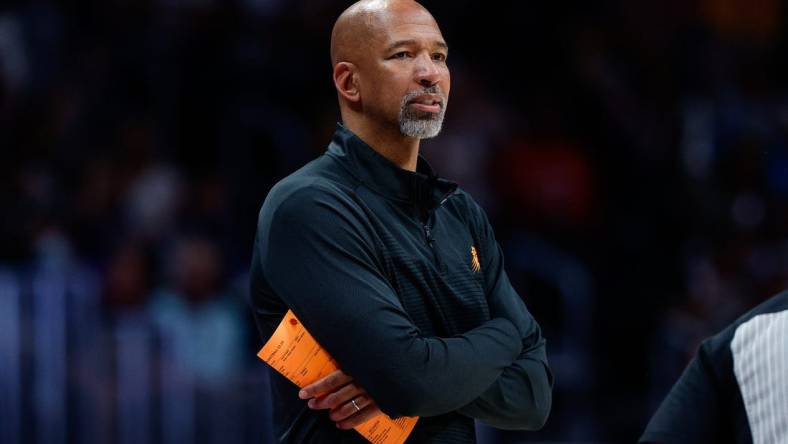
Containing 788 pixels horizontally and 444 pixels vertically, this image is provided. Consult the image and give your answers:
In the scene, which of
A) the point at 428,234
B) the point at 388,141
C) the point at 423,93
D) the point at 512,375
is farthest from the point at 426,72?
the point at 512,375

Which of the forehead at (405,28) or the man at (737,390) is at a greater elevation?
the forehead at (405,28)

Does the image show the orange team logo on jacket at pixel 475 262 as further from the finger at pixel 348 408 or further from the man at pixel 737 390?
the man at pixel 737 390

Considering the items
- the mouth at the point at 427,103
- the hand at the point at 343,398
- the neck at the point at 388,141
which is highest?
the mouth at the point at 427,103

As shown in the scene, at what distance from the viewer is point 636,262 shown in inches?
303

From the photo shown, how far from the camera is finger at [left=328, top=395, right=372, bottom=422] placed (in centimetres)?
290

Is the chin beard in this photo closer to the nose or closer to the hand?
the nose

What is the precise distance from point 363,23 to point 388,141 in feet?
0.96

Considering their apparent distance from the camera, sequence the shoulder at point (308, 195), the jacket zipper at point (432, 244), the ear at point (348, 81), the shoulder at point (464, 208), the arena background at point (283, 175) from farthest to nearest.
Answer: the arena background at point (283, 175) < the shoulder at point (464, 208) < the ear at point (348, 81) < the jacket zipper at point (432, 244) < the shoulder at point (308, 195)

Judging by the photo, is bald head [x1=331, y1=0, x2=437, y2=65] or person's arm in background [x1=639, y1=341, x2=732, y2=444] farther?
bald head [x1=331, y1=0, x2=437, y2=65]

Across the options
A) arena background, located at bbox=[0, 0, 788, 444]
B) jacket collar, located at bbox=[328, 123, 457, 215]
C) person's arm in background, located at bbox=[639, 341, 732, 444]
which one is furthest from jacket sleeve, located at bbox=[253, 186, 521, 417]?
arena background, located at bbox=[0, 0, 788, 444]

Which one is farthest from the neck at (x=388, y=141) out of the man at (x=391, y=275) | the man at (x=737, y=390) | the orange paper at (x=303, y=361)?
the man at (x=737, y=390)

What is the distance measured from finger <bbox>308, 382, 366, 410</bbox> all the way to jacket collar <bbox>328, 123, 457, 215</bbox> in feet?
1.61

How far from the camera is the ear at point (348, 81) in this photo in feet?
10.5

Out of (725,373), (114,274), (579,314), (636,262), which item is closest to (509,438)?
(579,314)
